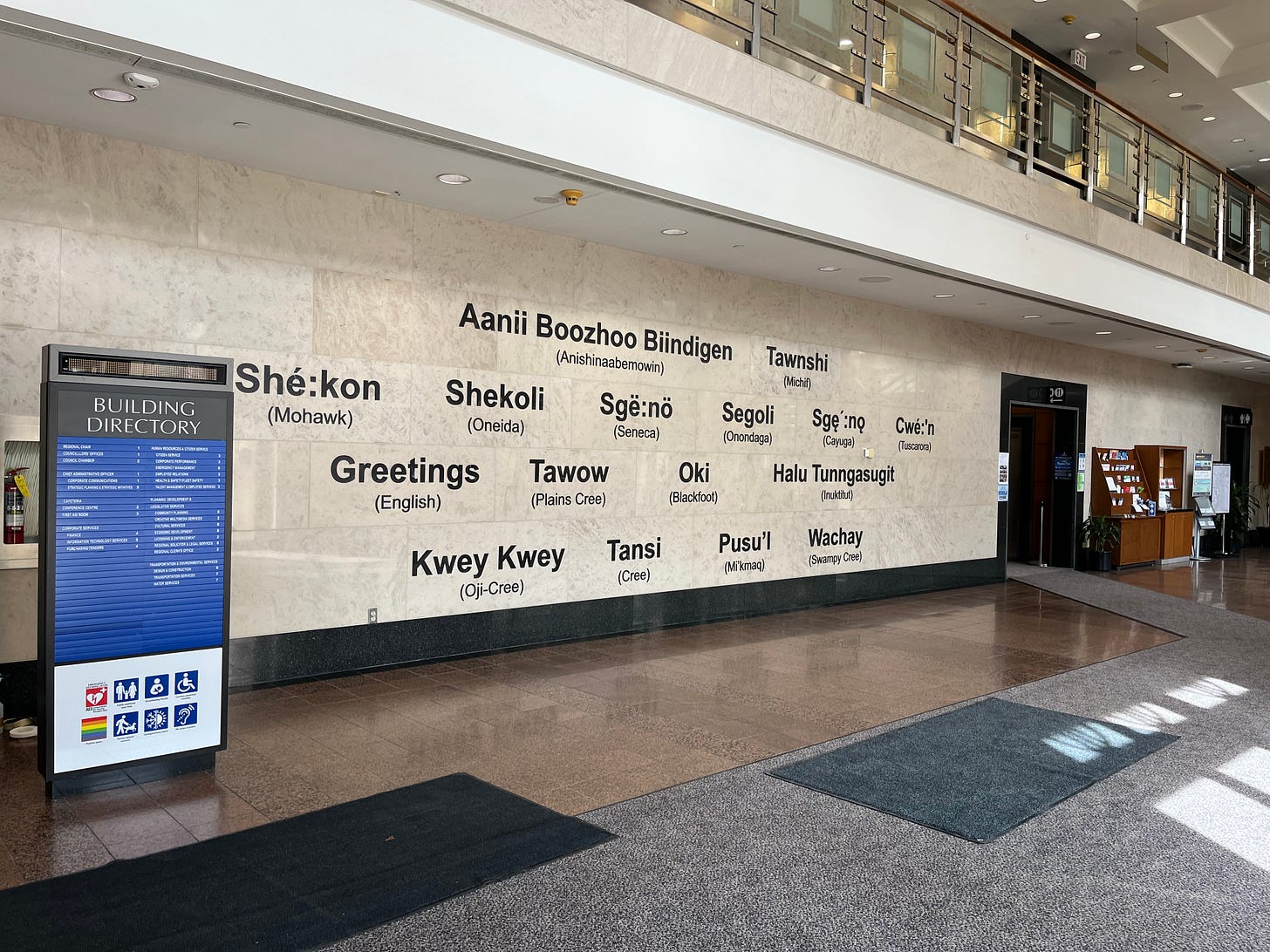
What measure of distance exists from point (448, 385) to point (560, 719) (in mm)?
2763

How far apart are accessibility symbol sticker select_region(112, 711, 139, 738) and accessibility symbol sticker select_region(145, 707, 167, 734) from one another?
0.06m

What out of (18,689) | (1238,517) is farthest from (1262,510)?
(18,689)

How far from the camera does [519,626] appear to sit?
7.65 m

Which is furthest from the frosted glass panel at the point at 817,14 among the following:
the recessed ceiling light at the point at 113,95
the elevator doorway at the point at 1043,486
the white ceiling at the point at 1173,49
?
the elevator doorway at the point at 1043,486

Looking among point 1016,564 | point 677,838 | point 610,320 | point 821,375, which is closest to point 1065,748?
point 677,838

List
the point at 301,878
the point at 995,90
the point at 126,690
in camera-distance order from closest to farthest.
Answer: the point at 301,878 → the point at 126,690 → the point at 995,90

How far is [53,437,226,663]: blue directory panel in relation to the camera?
14.2ft

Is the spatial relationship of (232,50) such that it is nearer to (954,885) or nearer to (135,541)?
(135,541)

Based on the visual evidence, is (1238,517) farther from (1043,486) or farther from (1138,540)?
(1043,486)

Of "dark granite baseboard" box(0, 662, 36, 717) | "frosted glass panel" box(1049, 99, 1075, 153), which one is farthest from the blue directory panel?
"frosted glass panel" box(1049, 99, 1075, 153)

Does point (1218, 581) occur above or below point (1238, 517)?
below

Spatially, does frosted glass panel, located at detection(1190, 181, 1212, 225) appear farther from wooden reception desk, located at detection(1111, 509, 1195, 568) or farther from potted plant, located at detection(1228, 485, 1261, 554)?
potted plant, located at detection(1228, 485, 1261, 554)

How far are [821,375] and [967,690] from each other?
4345 mm

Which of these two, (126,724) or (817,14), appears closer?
(126,724)
